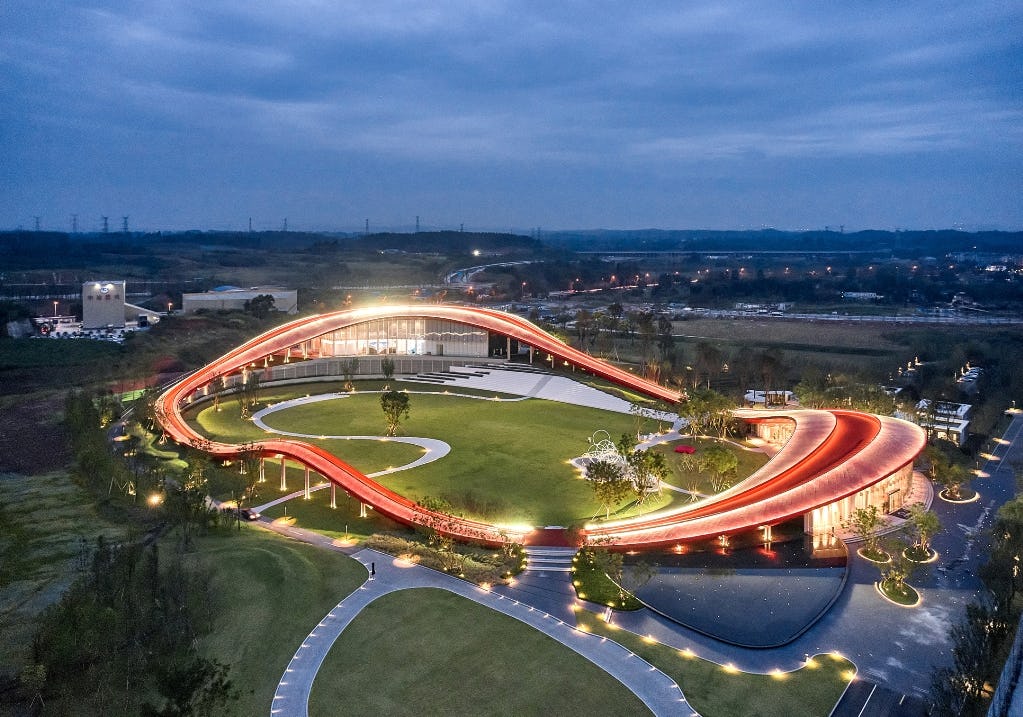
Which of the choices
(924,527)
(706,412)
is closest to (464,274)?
(706,412)

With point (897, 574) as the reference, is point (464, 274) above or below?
above

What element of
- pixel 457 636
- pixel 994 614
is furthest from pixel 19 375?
pixel 994 614

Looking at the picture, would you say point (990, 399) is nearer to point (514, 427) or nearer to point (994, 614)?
point (514, 427)

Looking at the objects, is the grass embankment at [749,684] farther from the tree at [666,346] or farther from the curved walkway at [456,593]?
the tree at [666,346]

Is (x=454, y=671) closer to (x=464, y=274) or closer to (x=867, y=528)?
(x=867, y=528)

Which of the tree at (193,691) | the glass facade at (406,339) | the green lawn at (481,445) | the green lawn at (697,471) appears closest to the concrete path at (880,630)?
the green lawn at (697,471)

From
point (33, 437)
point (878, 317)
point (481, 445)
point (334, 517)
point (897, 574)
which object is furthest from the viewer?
point (878, 317)
